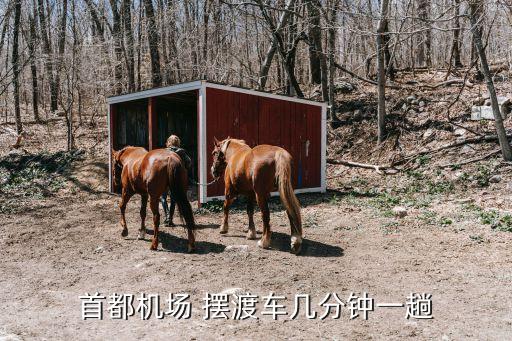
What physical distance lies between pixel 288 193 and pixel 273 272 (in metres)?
1.08

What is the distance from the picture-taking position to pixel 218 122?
9.23 meters

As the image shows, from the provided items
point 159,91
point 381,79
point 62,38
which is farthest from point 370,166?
point 62,38

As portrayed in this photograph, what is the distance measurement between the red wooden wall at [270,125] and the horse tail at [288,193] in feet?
8.50

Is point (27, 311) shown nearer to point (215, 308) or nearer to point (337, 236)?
point (215, 308)

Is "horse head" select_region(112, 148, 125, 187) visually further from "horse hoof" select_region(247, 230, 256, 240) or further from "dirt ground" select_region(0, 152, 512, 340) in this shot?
"horse hoof" select_region(247, 230, 256, 240)

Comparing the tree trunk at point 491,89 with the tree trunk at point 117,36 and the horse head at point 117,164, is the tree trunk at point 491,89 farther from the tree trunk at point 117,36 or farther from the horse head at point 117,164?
the tree trunk at point 117,36

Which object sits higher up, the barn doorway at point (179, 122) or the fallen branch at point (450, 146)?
the barn doorway at point (179, 122)

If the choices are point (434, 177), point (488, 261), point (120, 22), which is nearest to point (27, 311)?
point (488, 261)

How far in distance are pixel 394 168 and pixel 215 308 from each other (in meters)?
9.68

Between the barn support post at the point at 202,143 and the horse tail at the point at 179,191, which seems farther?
the barn support post at the point at 202,143

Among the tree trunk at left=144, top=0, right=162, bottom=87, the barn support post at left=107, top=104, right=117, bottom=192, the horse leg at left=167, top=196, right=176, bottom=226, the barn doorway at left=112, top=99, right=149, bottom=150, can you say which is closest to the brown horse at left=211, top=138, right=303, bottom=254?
the horse leg at left=167, top=196, right=176, bottom=226

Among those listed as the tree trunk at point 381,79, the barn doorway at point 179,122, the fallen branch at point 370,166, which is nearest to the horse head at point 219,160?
the barn doorway at point 179,122

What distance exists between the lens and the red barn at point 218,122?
905 cm

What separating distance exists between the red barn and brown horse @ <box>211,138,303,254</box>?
2.26 metres
